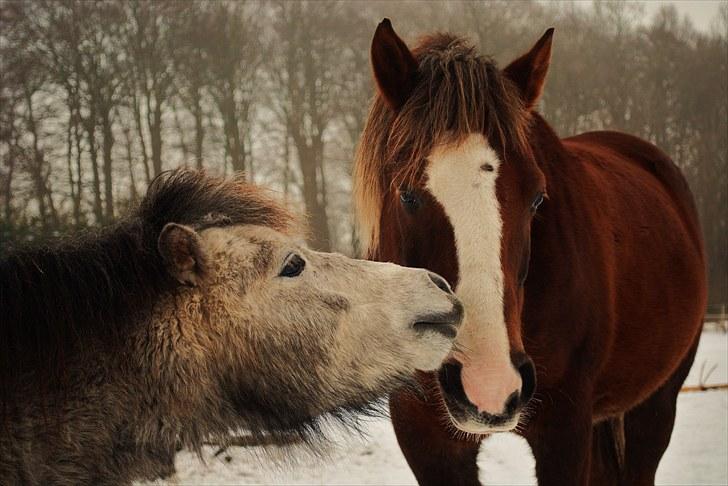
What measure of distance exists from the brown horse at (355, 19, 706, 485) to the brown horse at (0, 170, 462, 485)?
192 mm

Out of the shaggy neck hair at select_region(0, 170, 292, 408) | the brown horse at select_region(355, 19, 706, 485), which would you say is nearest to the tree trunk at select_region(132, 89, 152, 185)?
the brown horse at select_region(355, 19, 706, 485)

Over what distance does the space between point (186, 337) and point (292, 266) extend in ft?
1.36

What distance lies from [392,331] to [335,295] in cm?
23

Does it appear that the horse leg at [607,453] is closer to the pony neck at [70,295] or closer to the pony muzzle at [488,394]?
the pony muzzle at [488,394]

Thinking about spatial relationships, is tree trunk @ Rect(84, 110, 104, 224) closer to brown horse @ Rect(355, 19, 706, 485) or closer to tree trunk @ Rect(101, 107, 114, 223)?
tree trunk @ Rect(101, 107, 114, 223)

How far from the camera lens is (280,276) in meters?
2.49

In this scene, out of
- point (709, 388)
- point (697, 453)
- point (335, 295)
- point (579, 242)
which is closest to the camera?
point (335, 295)

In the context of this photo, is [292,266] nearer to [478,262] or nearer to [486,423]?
[478,262]

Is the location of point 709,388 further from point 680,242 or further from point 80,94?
point 80,94

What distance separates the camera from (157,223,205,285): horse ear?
2.31 meters

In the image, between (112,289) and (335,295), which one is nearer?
(112,289)

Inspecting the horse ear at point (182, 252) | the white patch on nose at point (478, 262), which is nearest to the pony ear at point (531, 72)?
the white patch on nose at point (478, 262)

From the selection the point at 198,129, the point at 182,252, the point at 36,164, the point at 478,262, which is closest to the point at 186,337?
the point at 182,252

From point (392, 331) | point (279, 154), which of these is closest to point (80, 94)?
point (279, 154)
